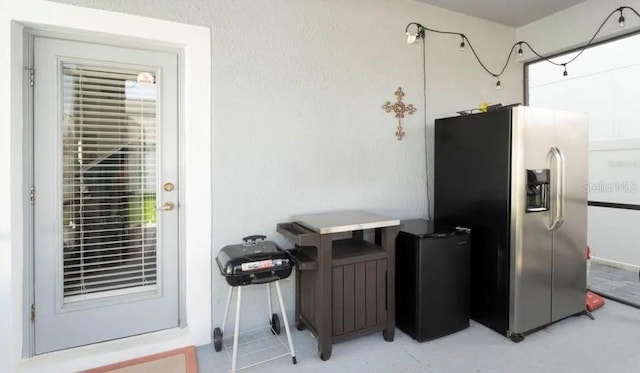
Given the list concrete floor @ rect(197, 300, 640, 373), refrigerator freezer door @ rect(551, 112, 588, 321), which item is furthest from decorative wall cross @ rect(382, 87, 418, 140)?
concrete floor @ rect(197, 300, 640, 373)

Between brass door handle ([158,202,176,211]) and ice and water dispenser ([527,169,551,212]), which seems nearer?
brass door handle ([158,202,176,211])

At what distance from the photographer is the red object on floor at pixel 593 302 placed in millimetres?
2811

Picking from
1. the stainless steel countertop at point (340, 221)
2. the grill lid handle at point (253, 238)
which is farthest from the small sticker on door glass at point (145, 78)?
the stainless steel countertop at point (340, 221)

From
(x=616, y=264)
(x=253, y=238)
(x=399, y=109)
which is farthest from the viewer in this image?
(x=616, y=264)

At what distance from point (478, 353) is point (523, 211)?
3.36 ft

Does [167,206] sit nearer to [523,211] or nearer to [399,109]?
[399,109]

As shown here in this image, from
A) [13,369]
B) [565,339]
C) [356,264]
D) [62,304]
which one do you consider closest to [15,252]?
[62,304]

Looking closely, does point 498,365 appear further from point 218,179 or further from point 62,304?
point 62,304

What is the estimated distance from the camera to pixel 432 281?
2.37 metres

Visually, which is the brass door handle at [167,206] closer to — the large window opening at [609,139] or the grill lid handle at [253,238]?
the grill lid handle at [253,238]

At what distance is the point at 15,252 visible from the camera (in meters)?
1.91

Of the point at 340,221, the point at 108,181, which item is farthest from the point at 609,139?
the point at 108,181

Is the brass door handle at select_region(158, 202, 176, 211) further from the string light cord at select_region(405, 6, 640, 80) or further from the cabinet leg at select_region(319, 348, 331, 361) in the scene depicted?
the string light cord at select_region(405, 6, 640, 80)

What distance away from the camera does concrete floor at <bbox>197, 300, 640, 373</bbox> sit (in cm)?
207
